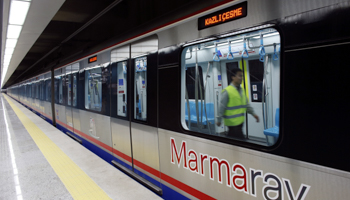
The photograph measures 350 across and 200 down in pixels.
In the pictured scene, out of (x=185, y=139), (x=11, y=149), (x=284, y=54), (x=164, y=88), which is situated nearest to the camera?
(x=284, y=54)

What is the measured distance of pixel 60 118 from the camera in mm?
8586

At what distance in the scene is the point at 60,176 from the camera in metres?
3.80

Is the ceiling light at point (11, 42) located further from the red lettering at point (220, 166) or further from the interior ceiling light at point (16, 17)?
the red lettering at point (220, 166)

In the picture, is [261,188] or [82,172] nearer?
[261,188]

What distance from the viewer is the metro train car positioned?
1474 millimetres

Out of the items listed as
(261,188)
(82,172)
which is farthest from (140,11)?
(261,188)

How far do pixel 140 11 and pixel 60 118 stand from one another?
212 inches

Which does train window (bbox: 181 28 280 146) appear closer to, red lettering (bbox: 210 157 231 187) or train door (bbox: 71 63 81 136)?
red lettering (bbox: 210 157 231 187)

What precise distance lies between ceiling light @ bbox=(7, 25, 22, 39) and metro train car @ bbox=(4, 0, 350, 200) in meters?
2.56

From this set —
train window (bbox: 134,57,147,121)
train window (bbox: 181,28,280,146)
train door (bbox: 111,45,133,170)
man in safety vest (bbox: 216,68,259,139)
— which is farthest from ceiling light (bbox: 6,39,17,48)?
man in safety vest (bbox: 216,68,259,139)

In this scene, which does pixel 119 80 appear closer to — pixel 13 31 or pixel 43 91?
pixel 13 31

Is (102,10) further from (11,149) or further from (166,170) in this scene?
(166,170)

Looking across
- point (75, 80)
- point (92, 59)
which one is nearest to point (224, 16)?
point (92, 59)

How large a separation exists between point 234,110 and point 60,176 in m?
2.94
